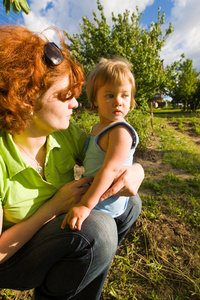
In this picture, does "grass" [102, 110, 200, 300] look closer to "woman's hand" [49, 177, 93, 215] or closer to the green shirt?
"woman's hand" [49, 177, 93, 215]

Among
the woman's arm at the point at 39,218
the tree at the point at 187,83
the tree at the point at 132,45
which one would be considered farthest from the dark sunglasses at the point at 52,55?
the tree at the point at 187,83

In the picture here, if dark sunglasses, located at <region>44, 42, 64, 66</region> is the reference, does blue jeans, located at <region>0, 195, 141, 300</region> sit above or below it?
below

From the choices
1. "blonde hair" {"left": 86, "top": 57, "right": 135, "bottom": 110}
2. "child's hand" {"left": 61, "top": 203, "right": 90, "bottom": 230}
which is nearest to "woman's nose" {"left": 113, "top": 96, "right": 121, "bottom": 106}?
"blonde hair" {"left": 86, "top": 57, "right": 135, "bottom": 110}

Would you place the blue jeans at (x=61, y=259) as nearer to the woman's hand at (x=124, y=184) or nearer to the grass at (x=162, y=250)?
the woman's hand at (x=124, y=184)

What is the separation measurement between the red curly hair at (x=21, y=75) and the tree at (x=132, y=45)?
7677mm

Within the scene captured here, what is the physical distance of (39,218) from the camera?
3.84ft

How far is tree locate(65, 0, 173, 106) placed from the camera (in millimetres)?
8961

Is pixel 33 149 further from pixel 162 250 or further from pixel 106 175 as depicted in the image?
pixel 162 250

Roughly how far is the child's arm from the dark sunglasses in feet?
1.81

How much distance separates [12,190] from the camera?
3.58ft

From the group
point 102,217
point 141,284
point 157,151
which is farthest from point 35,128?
point 157,151

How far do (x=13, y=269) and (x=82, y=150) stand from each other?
94 centimetres

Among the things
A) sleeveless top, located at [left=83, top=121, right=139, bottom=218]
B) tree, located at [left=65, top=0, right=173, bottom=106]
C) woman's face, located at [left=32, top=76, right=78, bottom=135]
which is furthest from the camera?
tree, located at [left=65, top=0, right=173, bottom=106]

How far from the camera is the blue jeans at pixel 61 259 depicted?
42.1 inches
